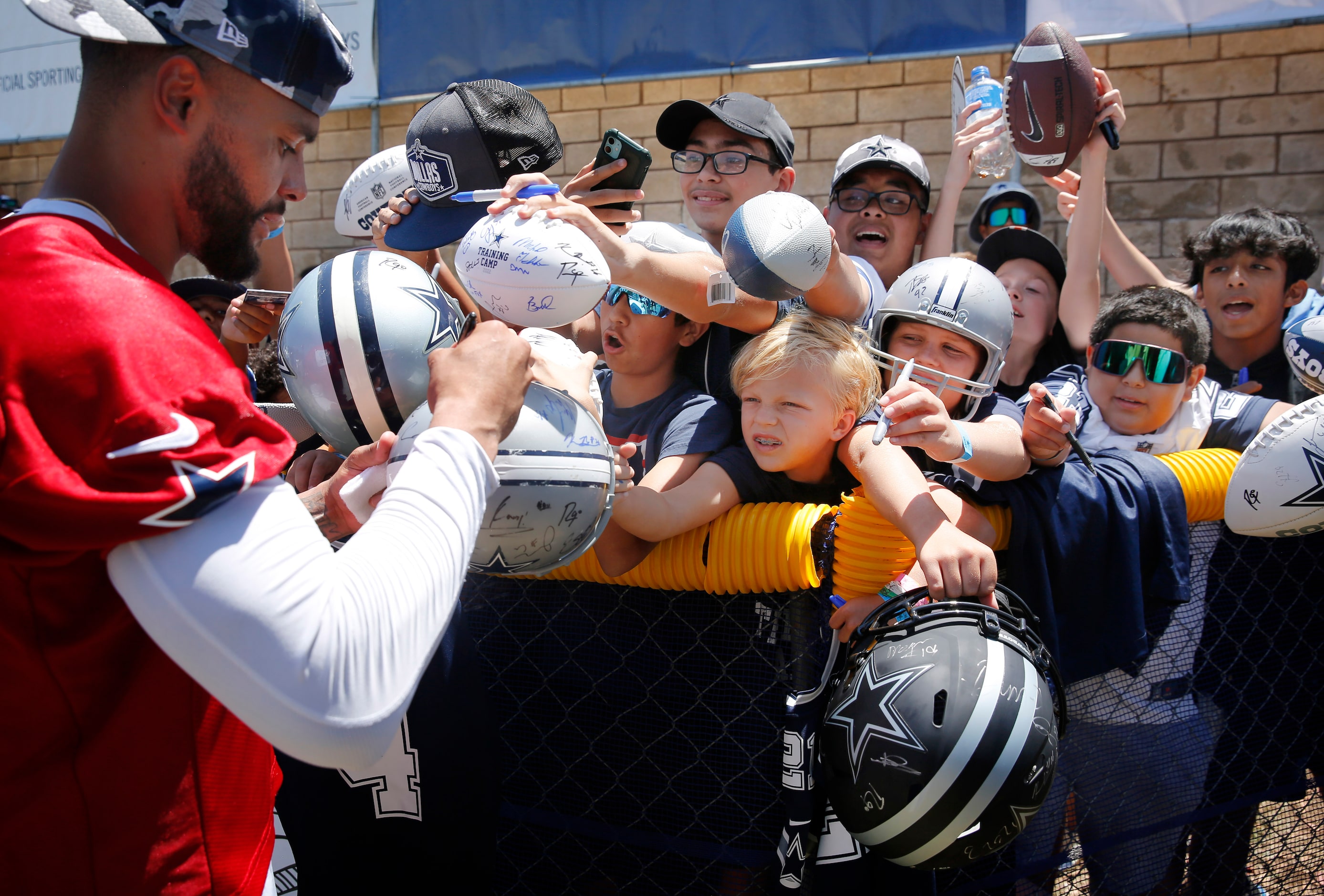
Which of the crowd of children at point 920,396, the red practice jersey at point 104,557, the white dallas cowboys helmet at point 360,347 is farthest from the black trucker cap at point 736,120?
the red practice jersey at point 104,557

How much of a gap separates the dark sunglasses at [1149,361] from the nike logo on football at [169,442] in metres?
2.87

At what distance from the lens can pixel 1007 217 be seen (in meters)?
5.08

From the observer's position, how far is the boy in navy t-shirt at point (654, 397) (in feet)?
8.63

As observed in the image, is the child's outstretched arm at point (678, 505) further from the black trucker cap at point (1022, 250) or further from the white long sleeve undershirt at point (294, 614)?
the black trucker cap at point (1022, 250)

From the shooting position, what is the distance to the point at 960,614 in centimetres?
206

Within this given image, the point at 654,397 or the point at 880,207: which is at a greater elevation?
the point at 880,207

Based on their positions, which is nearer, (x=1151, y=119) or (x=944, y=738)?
(x=944, y=738)

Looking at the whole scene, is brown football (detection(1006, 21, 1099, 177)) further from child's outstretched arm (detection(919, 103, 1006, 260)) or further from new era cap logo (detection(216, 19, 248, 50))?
new era cap logo (detection(216, 19, 248, 50))

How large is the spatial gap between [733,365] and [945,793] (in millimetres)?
1276

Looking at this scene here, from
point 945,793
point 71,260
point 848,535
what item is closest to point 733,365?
point 848,535

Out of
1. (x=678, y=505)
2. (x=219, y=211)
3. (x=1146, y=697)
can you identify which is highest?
(x=219, y=211)

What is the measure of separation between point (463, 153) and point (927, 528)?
66.0 inches

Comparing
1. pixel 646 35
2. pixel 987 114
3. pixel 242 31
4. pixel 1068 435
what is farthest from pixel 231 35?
pixel 646 35

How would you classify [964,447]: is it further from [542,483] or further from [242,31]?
[242,31]
